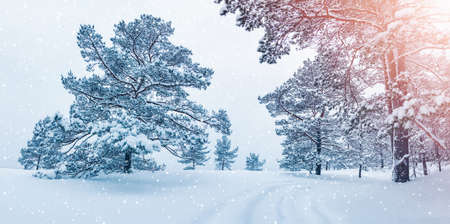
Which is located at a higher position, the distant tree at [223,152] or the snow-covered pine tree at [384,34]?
the snow-covered pine tree at [384,34]

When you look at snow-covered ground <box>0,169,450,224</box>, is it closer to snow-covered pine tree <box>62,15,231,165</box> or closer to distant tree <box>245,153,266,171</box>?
snow-covered pine tree <box>62,15,231,165</box>

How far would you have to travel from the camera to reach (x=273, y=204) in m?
6.63

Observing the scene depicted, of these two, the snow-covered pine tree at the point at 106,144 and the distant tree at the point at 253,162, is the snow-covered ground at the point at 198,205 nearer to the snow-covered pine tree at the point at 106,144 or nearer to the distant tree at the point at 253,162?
the snow-covered pine tree at the point at 106,144

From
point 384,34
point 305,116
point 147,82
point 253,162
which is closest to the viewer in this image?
point 384,34

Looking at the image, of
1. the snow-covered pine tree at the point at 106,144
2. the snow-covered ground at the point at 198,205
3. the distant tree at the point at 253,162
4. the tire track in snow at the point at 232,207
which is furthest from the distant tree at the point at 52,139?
the distant tree at the point at 253,162

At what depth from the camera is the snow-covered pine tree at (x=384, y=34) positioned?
4.92 metres

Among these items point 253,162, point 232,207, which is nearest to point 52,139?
point 232,207

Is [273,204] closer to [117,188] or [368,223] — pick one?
[368,223]

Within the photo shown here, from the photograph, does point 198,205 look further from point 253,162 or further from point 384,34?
point 253,162

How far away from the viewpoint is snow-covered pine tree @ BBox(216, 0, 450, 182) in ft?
16.1

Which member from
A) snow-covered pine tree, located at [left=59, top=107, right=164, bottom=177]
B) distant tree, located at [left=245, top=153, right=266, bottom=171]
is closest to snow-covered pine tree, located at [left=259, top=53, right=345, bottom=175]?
snow-covered pine tree, located at [left=59, top=107, right=164, bottom=177]

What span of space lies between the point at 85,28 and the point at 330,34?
9883 millimetres

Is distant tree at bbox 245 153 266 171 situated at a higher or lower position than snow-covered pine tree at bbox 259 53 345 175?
lower

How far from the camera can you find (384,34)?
191 inches
